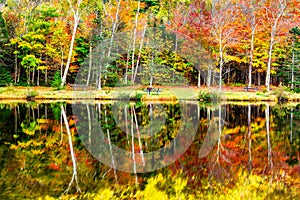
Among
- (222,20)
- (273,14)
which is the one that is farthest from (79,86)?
(273,14)

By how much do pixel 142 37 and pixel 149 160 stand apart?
1911 cm

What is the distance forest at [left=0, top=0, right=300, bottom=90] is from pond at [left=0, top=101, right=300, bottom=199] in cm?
1404

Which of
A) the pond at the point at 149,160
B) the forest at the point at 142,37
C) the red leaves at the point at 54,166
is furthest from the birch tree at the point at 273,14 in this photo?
the red leaves at the point at 54,166

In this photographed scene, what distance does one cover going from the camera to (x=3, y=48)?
30047mm

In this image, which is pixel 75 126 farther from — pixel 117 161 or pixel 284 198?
pixel 284 198

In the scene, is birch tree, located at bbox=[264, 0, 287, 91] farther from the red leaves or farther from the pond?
the red leaves

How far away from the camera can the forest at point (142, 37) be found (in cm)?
2619

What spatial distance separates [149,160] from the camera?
23.7ft

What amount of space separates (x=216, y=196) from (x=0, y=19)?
2722 cm

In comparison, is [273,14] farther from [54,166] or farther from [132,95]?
[54,166]

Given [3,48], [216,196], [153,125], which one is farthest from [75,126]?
[3,48]

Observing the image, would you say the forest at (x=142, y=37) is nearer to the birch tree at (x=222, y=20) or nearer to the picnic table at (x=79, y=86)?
the birch tree at (x=222, y=20)

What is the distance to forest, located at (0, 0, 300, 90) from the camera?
85.9 ft

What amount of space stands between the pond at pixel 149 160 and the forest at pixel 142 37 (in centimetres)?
1404
